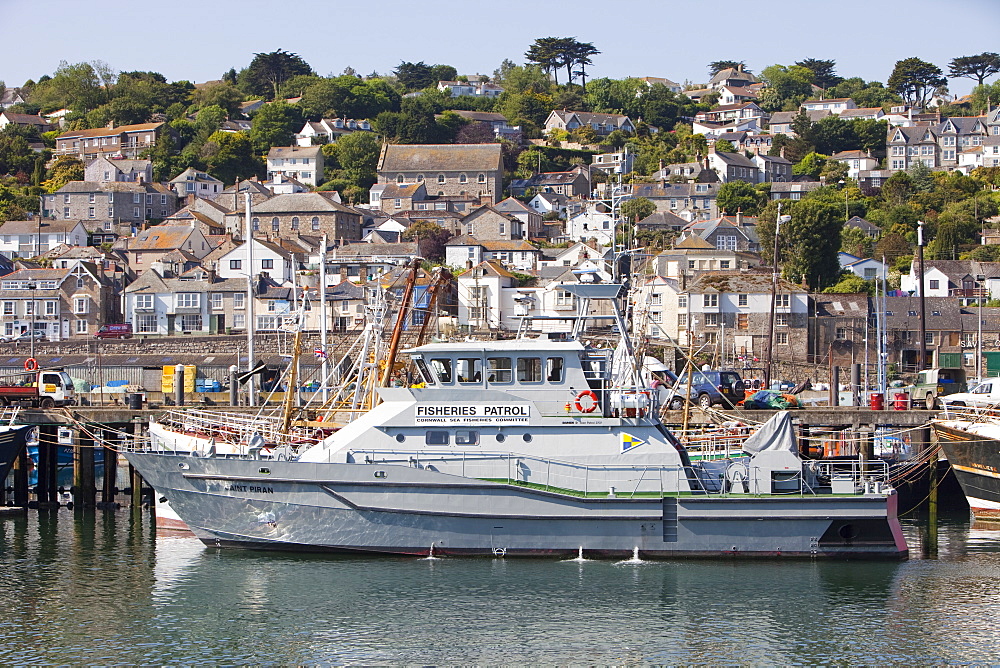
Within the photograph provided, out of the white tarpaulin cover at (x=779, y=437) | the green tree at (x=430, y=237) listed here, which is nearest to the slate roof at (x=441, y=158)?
the green tree at (x=430, y=237)

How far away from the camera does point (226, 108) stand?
145500 millimetres

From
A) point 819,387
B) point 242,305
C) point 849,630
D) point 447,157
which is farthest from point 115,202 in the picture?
point 849,630

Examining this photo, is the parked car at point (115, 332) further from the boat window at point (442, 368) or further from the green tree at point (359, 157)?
the green tree at point (359, 157)

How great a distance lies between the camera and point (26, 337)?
71.5 meters

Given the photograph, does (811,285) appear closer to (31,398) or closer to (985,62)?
(31,398)

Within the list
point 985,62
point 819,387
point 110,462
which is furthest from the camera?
point 985,62

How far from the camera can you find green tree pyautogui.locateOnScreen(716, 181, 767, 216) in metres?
110

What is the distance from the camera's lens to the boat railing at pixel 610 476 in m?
25.1

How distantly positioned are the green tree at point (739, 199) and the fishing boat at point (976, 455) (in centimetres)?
7848

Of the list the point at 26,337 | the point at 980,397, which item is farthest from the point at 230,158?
the point at 980,397

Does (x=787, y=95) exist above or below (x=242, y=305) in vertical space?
above

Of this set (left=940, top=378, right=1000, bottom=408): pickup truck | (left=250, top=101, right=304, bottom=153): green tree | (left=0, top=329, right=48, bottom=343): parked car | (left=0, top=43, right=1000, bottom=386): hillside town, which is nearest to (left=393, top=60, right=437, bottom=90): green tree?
(left=0, top=43, right=1000, bottom=386): hillside town

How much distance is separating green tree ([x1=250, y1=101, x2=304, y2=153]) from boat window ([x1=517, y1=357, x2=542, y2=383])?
362 feet

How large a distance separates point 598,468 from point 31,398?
72.1 feet
